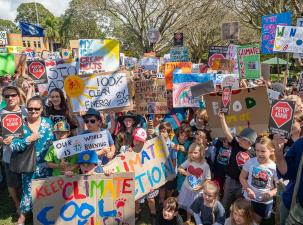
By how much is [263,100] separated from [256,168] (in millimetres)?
983

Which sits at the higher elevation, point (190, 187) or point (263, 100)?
point (263, 100)

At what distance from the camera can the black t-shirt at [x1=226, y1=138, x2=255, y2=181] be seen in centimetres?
413

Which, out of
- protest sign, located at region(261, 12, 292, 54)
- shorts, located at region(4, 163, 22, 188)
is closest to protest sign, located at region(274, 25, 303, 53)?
protest sign, located at region(261, 12, 292, 54)

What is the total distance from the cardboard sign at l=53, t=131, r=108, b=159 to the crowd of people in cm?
11

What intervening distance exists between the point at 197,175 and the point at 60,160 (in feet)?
5.34

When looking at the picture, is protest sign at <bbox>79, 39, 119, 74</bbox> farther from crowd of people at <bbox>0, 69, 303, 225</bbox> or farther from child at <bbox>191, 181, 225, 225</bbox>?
child at <bbox>191, 181, 225, 225</bbox>

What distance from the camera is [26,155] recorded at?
4105 millimetres

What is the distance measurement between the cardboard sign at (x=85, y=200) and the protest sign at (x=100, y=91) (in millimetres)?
1318

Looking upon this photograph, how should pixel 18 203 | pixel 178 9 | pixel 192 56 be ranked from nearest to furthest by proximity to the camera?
pixel 18 203
pixel 178 9
pixel 192 56

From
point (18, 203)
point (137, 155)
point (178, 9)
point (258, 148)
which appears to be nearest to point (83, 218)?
point (137, 155)

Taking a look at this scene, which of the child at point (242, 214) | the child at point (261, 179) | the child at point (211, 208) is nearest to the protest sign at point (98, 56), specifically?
the child at point (211, 208)

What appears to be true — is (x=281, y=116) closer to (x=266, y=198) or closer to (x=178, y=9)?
(x=266, y=198)

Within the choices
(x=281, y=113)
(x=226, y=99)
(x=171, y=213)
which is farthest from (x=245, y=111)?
(x=281, y=113)

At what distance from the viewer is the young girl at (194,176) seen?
13.8ft
